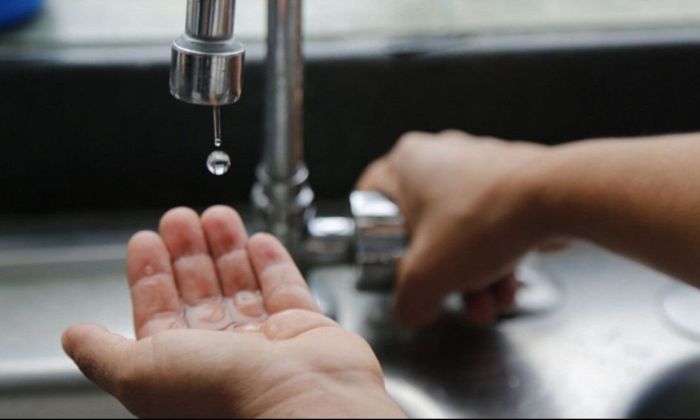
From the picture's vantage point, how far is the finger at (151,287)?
1.83 ft

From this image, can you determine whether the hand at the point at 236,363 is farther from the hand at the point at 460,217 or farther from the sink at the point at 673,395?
the sink at the point at 673,395

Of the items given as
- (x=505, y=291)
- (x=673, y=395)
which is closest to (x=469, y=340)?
(x=505, y=291)

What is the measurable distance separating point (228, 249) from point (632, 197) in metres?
0.26

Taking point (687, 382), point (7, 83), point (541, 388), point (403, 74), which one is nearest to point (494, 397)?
point (541, 388)

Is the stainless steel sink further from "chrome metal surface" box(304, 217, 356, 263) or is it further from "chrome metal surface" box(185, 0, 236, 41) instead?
"chrome metal surface" box(185, 0, 236, 41)

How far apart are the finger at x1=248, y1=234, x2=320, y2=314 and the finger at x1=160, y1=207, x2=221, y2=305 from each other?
0.03 m

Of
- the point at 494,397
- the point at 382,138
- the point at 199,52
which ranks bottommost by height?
the point at 494,397

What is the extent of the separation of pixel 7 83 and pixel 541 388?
44 centimetres

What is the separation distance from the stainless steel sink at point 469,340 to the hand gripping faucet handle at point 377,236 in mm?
42

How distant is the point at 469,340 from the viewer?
685 mm

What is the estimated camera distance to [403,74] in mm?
729

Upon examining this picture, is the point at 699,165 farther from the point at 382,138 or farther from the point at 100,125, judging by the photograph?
the point at 100,125

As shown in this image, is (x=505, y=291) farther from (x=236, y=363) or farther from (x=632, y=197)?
(x=236, y=363)

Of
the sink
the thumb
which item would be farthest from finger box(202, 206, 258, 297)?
the sink
